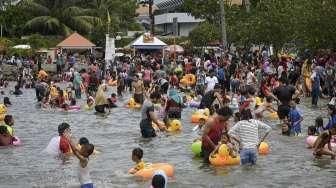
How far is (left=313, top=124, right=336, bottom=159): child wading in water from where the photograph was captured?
16219 mm

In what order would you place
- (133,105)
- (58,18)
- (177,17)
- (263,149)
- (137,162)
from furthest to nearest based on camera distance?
(177,17), (58,18), (133,105), (263,149), (137,162)

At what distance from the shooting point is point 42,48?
64.8 m

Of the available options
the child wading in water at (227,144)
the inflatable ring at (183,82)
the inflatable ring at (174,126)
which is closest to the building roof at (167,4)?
the inflatable ring at (183,82)

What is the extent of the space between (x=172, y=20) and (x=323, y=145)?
77234 mm

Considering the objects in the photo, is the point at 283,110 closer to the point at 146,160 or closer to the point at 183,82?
the point at 146,160

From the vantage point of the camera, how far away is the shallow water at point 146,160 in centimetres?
1421

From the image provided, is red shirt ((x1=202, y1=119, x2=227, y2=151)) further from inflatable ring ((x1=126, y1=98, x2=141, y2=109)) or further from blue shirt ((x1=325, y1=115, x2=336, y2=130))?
inflatable ring ((x1=126, y1=98, x2=141, y2=109))

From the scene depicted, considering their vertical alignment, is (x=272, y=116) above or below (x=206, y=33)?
below

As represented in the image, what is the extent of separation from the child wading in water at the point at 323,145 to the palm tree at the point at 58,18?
53545 mm

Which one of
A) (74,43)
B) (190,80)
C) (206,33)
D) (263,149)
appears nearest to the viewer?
(263,149)

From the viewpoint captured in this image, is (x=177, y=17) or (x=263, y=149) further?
(x=177, y=17)

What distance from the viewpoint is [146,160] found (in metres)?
16.7

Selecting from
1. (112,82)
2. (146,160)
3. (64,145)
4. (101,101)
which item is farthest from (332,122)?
(112,82)

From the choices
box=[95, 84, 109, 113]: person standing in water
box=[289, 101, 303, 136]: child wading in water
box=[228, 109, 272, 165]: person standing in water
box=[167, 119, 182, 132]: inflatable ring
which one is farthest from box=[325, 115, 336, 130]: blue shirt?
box=[95, 84, 109, 113]: person standing in water
